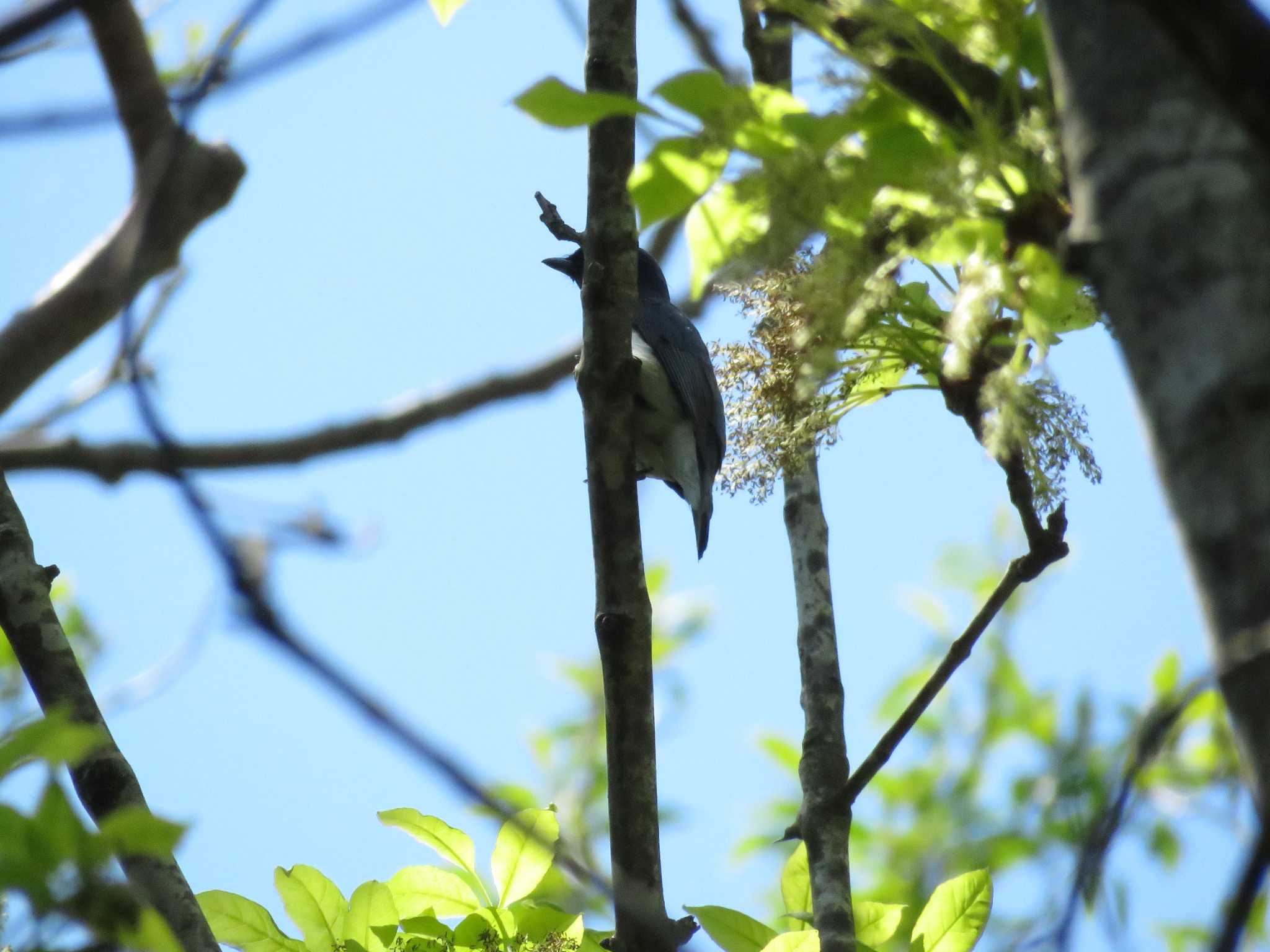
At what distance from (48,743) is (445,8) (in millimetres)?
1576

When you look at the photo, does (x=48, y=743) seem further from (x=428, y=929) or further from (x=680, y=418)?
(x=680, y=418)

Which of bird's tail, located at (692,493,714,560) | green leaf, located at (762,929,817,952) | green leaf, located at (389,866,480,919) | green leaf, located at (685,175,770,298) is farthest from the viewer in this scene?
bird's tail, located at (692,493,714,560)

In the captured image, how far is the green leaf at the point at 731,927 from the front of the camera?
2.34 m

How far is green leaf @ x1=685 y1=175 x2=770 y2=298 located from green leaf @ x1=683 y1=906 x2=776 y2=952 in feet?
4.05

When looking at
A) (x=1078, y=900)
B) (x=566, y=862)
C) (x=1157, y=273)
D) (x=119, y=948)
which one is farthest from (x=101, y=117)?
(x=1078, y=900)

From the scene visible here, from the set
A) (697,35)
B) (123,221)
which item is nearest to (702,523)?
(697,35)

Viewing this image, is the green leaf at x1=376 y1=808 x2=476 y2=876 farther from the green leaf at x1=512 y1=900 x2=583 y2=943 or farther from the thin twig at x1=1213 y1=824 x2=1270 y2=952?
the thin twig at x1=1213 y1=824 x2=1270 y2=952

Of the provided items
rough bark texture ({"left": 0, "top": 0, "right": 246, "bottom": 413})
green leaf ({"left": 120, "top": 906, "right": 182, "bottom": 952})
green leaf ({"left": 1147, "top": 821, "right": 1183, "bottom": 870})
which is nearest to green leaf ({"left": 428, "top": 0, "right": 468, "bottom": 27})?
green leaf ({"left": 120, "top": 906, "right": 182, "bottom": 952})

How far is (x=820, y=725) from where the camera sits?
126 inches

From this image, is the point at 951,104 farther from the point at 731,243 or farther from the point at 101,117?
the point at 101,117

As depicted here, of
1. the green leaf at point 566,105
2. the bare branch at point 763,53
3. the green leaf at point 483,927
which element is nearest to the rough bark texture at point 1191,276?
the green leaf at point 566,105

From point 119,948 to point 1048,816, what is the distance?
358cm

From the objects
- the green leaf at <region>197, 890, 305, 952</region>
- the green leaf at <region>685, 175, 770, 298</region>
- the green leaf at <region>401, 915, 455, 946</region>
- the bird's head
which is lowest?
the green leaf at <region>401, 915, 455, 946</region>

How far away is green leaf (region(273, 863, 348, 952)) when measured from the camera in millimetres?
2387
